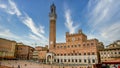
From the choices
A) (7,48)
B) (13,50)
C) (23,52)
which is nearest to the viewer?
(7,48)

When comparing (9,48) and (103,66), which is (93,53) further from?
(103,66)

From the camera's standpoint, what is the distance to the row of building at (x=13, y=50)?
65.8 metres

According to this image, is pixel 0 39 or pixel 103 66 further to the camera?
pixel 0 39

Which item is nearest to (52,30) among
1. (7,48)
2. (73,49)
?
(73,49)

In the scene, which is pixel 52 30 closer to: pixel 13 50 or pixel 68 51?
pixel 68 51

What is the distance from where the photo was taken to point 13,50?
240 feet

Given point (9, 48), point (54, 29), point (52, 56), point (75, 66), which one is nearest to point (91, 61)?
point (75, 66)

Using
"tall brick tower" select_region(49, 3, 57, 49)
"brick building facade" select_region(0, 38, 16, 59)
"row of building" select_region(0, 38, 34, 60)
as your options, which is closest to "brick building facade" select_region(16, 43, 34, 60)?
"row of building" select_region(0, 38, 34, 60)

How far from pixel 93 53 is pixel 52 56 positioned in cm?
2127

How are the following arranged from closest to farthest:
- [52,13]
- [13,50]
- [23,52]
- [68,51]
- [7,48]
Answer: [7,48] < [68,51] < [13,50] < [23,52] < [52,13]

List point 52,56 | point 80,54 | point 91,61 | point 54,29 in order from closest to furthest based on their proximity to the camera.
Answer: point 91,61 → point 80,54 → point 52,56 → point 54,29

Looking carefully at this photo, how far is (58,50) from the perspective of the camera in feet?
245

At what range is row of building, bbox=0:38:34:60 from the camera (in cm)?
6575

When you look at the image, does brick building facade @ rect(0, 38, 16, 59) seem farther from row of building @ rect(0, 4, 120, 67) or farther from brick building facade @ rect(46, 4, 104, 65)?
brick building facade @ rect(46, 4, 104, 65)
